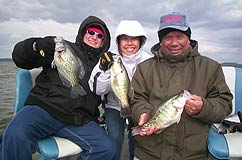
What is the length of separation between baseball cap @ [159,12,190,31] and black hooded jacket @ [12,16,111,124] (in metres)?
Answer: 1.02

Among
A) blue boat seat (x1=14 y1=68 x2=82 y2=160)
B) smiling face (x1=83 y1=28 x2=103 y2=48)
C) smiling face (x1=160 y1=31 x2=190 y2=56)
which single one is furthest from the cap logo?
blue boat seat (x1=14 y1=68 x2=82 y2=160)

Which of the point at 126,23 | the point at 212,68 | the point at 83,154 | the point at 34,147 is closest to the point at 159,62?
the point at 212,68

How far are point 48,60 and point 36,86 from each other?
1.30ft

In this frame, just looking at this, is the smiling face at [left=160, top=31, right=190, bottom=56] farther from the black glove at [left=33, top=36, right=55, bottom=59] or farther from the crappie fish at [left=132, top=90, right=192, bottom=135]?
the black glove at [left=33, top=36, right=55, bottom=59]

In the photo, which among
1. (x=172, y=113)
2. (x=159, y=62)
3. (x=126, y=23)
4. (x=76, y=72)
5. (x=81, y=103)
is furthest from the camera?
(x=126, y=23)

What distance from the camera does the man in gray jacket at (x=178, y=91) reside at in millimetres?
3160

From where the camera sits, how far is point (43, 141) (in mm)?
3506

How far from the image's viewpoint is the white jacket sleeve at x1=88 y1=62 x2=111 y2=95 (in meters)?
3.48

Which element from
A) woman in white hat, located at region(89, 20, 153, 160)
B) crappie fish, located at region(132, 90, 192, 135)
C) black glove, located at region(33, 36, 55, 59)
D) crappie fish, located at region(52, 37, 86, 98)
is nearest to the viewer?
crappie fish, located at region(132, 90, 192, 135)

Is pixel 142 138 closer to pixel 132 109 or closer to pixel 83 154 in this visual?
pixel 132 109

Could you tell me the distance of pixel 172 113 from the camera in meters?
2.93

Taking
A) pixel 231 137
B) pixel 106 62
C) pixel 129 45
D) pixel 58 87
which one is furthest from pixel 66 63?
pixel 231 137

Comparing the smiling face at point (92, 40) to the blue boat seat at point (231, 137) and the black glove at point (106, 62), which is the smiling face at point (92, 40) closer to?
the black glove at point (106, 62)

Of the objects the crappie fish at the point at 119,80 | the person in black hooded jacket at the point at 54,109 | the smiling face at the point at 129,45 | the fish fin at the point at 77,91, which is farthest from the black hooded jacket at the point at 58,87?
the crappie fish at the point at 119,80
